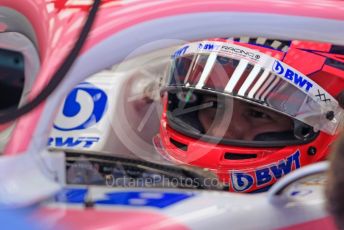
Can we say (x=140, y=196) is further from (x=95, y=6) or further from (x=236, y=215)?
(x=95, y=6)

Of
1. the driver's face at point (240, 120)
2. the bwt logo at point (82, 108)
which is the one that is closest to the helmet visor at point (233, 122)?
the driver's face at point (240, 120)

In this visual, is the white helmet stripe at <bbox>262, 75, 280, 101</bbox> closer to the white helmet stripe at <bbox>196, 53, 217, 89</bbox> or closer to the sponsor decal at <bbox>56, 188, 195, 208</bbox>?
the white helmet stripe at <bbox>196, 53, 217, 89</bbox>

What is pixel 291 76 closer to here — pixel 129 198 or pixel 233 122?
pixel 233 122

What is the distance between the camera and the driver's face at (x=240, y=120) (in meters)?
1.21

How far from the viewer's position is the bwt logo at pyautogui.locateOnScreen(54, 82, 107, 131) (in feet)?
4.07

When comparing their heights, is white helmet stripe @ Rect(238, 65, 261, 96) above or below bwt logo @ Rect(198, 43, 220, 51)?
below

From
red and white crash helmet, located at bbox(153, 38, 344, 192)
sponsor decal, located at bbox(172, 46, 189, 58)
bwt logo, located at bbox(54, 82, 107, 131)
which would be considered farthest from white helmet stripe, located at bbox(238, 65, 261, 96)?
bwt logo, located at bbox(54, 82, 107, 131)

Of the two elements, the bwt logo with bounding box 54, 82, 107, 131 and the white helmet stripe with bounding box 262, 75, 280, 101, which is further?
the bwt logo with bounding box 54, 82, 107, 131

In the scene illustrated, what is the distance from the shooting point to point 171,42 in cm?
66

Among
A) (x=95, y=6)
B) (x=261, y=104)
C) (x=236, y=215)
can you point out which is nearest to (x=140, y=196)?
(x=236, y=215)

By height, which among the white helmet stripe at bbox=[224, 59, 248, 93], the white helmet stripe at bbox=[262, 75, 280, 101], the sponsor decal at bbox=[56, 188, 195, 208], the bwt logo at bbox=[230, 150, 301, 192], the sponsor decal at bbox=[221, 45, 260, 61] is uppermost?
the sponsor decal at bbox=[221, 45, 260, 61]

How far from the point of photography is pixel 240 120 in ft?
4.08

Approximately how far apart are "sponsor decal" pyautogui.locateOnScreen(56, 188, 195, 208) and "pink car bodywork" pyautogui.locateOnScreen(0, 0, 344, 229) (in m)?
0.01

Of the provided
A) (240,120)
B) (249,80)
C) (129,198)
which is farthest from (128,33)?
(240,120)
